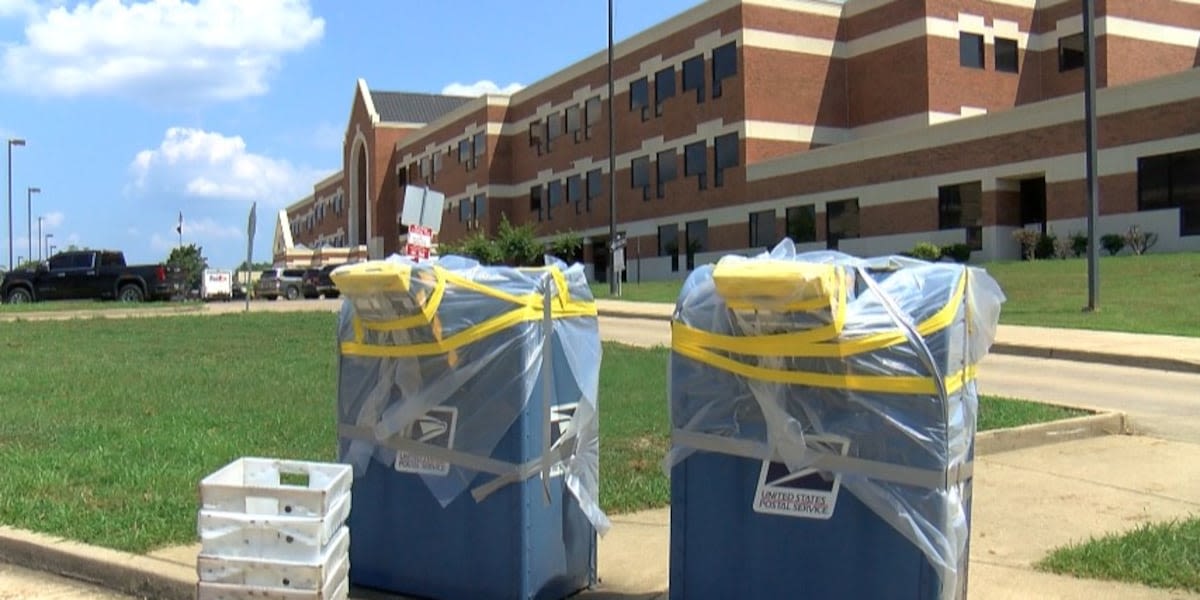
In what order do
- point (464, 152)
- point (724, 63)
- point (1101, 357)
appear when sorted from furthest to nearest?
point (464, 152) < point (724, 63) < point (1101, 357)

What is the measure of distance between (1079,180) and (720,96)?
17.2m

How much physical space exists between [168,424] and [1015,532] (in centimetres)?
680

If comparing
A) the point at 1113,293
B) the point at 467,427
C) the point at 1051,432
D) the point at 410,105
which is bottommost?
the point at 1051,432

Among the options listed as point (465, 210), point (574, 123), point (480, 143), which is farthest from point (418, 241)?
point (465, 210)

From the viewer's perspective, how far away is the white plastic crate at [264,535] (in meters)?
3.90

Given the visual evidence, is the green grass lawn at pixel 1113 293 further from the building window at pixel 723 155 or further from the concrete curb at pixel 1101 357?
the building window at pixel 723 155

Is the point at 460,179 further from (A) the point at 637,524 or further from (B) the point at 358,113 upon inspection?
(A) the point at 637,524

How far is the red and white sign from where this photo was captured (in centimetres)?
1452

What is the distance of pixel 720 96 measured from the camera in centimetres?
4547

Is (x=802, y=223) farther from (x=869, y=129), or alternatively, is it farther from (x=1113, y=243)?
(x=1113, y=243)

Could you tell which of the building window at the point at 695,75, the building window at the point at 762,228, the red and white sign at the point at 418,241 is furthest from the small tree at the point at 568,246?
the red and white sign at the point at 418,241

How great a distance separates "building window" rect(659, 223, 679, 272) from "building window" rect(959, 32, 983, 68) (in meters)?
14.6

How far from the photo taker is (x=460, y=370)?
4.54 m

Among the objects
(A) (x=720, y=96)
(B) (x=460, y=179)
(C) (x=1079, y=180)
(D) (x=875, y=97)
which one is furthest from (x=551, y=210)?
(C) (x=1079, y=180)
